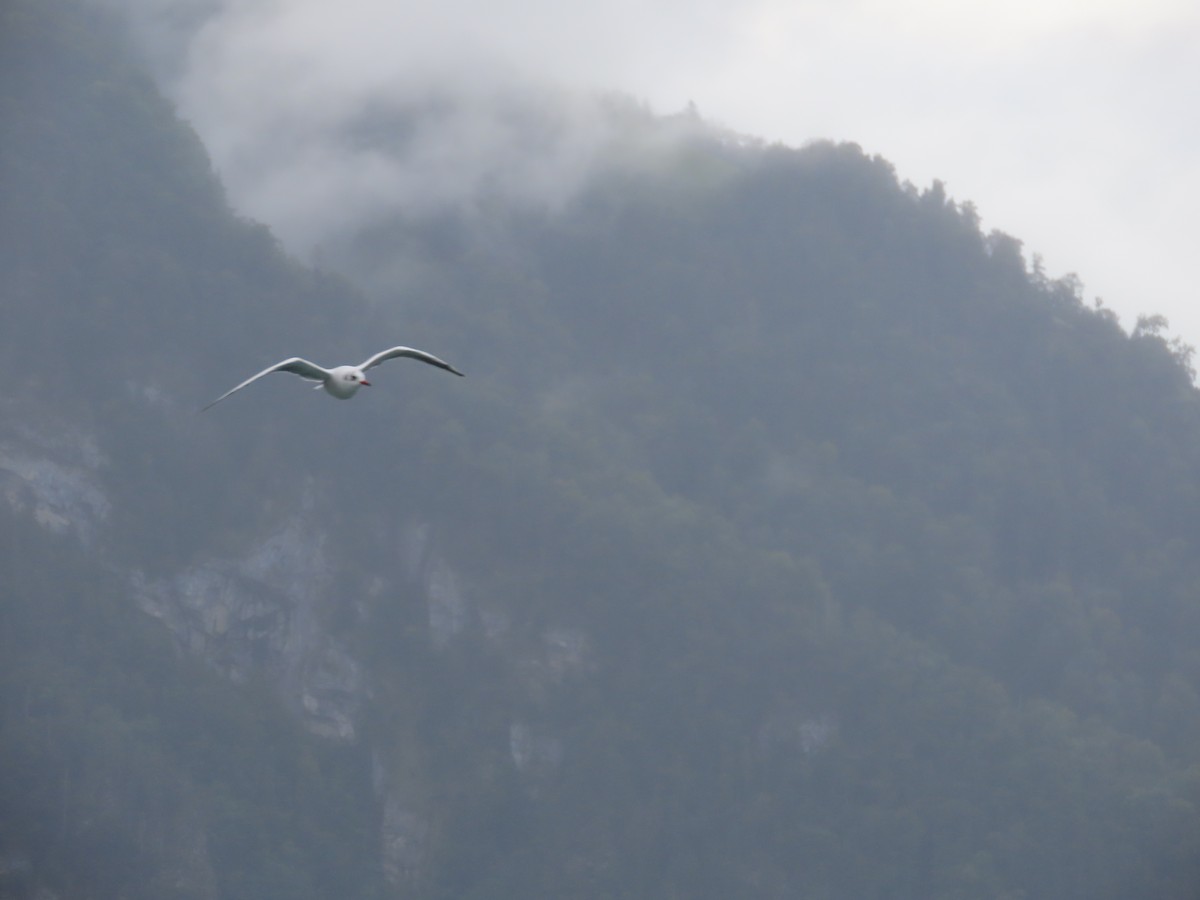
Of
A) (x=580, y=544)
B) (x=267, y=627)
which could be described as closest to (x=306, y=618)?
(x=267, y=627)

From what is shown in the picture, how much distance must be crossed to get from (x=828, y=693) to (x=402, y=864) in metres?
29.1

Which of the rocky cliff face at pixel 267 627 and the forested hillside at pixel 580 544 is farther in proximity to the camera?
the rocky cliff face at pixel 267 627

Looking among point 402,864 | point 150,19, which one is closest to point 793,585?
point 402,864

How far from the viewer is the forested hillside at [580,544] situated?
4355 inches

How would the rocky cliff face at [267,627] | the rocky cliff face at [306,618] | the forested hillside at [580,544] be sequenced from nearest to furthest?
the forested hillside at [580,544], the rocky cliff face at [306,618], the rocky cliff face at [267,627]

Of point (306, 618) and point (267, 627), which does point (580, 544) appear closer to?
point (306, 618)

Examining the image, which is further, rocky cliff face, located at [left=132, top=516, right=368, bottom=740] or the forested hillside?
rocky cliff face, located at [left=132, top=516, right=368, bottom=740]

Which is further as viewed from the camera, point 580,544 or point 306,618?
point 580,544

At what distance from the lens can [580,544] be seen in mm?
125562

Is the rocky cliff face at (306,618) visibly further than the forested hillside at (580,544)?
Yes

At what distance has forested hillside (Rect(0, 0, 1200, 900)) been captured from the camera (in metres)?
111

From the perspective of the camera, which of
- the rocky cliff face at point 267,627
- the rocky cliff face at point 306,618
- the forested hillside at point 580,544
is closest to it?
the forested hillside at point 580,544

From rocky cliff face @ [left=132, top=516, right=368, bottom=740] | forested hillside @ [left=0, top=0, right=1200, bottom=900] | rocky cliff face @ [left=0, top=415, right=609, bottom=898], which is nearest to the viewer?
forested hillside @ [left=0, top=0, right=1200, bottom=900]

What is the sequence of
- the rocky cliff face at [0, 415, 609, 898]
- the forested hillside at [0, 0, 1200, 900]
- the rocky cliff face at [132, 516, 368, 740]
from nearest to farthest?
the forested hillside at [0, 0, 1200, 900] → the rocky cliff face at [0, 415, 609, 898] → the rocky cliff face at [132, 516, 368, 740]
